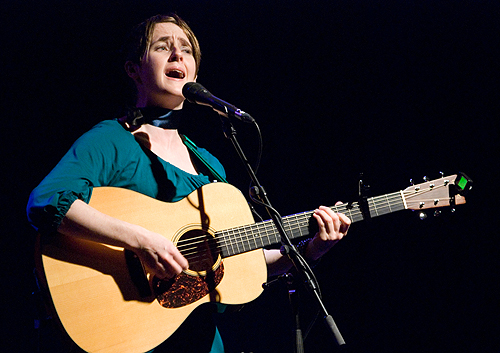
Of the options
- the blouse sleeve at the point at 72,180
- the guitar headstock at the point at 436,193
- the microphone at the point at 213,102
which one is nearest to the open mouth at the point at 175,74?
the microphone at the point at 213,102

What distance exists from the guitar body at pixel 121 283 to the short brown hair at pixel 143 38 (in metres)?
0.96

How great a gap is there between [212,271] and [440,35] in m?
3.03

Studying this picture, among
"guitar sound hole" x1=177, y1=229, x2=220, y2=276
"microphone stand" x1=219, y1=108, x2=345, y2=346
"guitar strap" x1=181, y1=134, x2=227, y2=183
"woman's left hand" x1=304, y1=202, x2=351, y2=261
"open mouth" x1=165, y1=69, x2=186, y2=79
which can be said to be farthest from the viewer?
"guitar strap" x1=181, y1=134, x2=227, y2=183

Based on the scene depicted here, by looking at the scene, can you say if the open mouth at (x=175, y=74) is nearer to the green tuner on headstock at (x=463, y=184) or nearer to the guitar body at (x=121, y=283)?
the guitar body at (x=121, y=283)

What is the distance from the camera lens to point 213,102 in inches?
65.4

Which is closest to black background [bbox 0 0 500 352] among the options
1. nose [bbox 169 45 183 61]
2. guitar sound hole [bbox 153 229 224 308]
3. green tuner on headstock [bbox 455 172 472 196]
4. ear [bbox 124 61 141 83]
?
ear [bbox 124 61 141 83]

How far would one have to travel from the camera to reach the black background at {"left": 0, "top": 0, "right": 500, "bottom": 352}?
2680 mm

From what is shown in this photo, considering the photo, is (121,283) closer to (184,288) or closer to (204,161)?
(184,288)

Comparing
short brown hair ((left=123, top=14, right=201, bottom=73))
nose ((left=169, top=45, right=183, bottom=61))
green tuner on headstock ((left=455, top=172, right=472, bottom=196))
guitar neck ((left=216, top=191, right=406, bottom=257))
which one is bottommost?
guitar neck ((left=216, top=191, right=406, bottom=257))

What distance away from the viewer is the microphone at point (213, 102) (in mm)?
1546

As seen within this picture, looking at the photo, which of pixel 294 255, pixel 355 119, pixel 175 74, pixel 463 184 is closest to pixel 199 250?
pixel 294 255

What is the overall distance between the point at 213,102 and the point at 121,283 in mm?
902

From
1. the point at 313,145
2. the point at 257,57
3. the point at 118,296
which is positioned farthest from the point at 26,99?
the point at 313,145

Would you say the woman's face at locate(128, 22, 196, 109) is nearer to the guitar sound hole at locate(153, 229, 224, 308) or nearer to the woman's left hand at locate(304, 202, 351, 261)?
the guitar sound hole at locate(153, 229, 224, 308)
